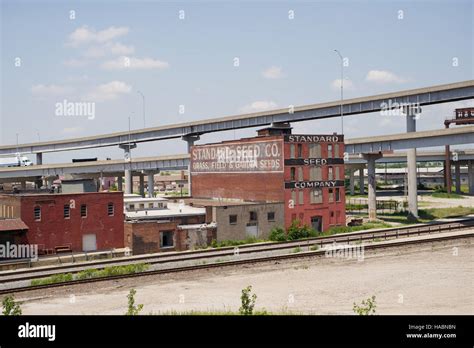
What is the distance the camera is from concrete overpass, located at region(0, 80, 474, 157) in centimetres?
7050

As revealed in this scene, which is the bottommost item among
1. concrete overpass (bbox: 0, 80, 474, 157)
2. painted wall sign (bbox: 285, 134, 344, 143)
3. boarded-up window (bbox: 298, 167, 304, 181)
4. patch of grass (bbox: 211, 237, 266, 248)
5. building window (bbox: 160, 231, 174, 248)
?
patch of grass (bbox: 211, 237, 266, 248)

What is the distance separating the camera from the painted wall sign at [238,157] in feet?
189

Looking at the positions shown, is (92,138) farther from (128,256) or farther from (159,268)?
(159,268)

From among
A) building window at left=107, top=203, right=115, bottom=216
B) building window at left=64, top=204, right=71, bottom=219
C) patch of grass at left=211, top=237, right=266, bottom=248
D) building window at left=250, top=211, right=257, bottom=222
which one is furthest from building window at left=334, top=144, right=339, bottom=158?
building window at left=64, top=204, right=71, bottom=219

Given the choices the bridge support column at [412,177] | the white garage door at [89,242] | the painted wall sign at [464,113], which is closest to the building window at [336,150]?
the bridge support column at [412,177]

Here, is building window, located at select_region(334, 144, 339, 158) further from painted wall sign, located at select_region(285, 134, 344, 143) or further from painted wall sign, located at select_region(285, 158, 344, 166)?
painted wall sign, located at select_region(285, 134, 344, 143)

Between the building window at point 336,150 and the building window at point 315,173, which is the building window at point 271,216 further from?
the building window at point 336,150

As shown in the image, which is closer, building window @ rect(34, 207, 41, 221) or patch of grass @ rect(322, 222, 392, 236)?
building window @ rect(34, 207, 41, 221)

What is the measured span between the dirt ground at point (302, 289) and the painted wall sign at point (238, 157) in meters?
18.5

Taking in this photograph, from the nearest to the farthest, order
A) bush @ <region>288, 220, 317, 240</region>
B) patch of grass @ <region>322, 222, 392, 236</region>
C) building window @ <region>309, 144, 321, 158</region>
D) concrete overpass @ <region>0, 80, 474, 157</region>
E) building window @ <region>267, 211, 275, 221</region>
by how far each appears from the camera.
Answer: bush @ <region>288, 220, 317, 240</region>
building window @ <region>267, 211, 275, 221</region>
patch of grass @ <region>322, 222, 392, 236</region>
building window @ <region>309, 144, 321, 158</region>
concrete overpass @ <region>0, 80, 474, 157</region>

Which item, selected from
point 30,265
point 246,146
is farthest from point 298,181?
point 30,265

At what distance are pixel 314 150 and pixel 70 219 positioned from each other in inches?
1039

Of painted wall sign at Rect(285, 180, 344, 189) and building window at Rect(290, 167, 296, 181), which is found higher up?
building window at Rect(290, 167, 296, 181)

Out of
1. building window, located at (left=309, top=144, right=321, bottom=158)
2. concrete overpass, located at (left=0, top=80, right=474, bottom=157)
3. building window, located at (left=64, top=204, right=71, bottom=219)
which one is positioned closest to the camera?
building window, located at (left=64, top=204, right=71, bottom=219)
